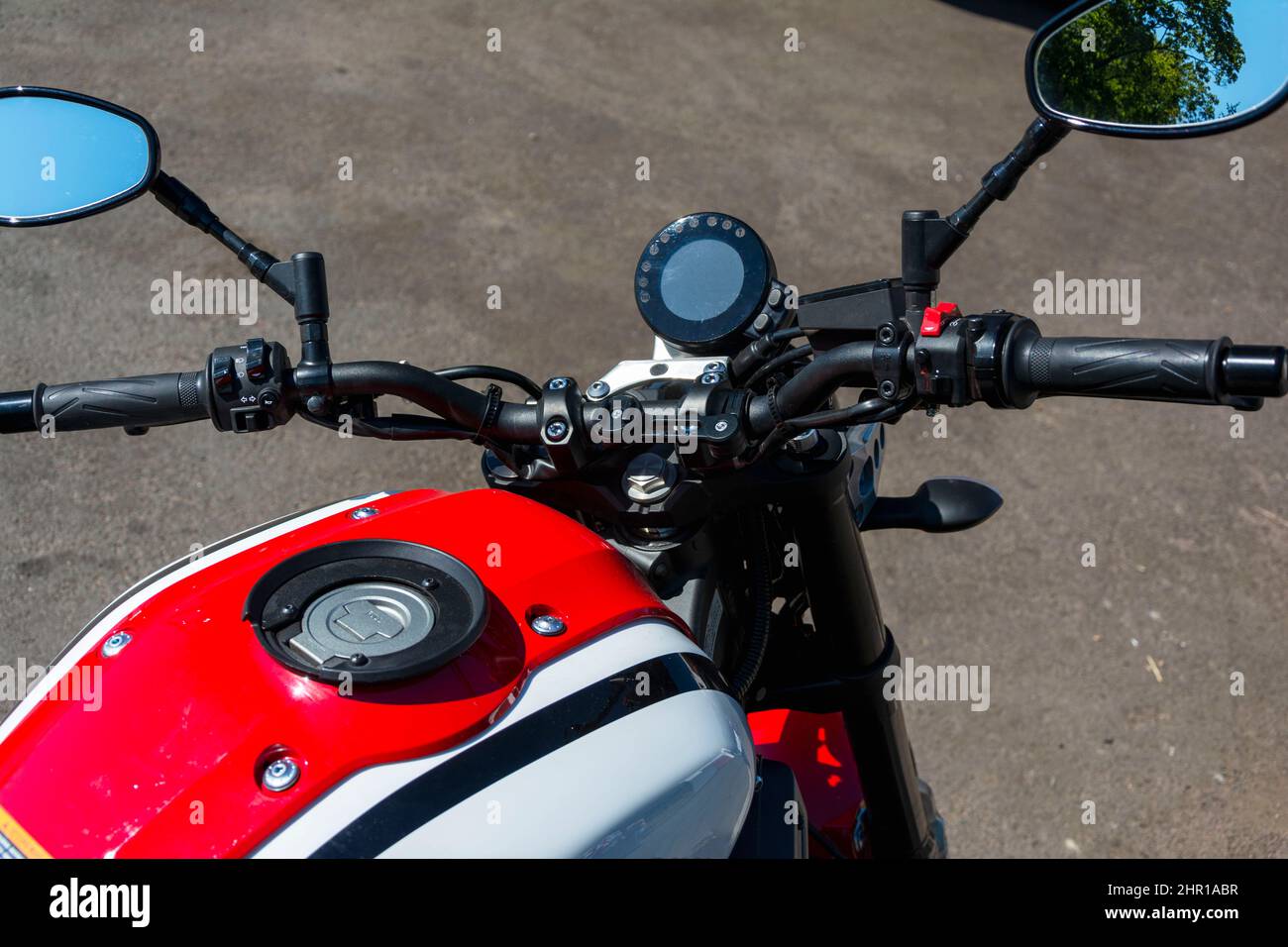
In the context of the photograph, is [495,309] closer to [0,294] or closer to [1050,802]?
[0,294]

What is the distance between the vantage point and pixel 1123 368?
1.25 metres

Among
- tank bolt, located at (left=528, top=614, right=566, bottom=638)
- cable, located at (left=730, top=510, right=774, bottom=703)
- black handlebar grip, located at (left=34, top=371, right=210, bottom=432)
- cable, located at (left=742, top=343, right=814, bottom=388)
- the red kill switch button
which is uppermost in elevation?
the red kill switch button

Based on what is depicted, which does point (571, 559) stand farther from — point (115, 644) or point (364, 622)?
point (115, 644)

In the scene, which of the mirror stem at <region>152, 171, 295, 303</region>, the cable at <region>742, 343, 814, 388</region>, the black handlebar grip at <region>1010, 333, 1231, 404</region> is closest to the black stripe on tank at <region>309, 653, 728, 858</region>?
the cable at <region>742, 343, 814, 388</region>

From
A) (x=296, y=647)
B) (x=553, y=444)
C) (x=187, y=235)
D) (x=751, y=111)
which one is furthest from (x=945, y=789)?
(x=751, y=111)

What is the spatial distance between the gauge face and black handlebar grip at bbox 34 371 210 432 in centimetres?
64

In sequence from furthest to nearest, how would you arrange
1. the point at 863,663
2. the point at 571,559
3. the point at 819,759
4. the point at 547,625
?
the point at 819,759, the point at 863,663, the point at 571,559, the point at 547,625

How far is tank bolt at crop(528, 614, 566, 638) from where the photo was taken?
1.44m

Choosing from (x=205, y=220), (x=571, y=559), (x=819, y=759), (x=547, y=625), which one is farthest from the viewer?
(x=819, y=759)

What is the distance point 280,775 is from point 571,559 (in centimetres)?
47

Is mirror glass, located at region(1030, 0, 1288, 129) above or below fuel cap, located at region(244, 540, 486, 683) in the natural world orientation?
above

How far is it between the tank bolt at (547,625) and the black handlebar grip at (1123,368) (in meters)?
0.57

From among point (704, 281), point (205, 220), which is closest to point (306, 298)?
point (205, 220)

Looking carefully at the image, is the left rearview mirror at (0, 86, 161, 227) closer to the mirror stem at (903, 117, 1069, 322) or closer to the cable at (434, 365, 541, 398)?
the cable at (434, 365, 541, 398)
